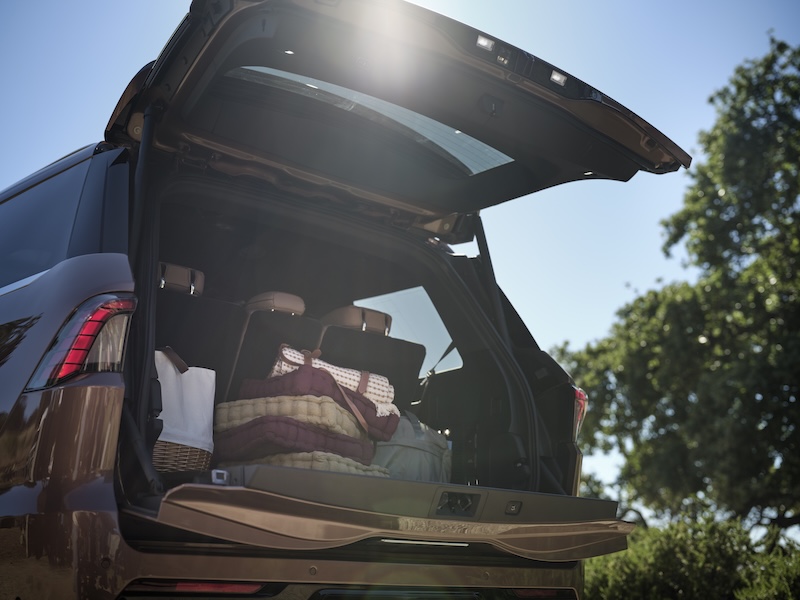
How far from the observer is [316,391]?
10.4ft

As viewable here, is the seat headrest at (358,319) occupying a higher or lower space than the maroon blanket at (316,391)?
higher

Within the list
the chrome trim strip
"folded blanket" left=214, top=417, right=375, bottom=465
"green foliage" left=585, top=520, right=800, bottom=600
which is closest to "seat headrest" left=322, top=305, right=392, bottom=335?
"folded blanket" left=214, top=417, right=375, bottom=465

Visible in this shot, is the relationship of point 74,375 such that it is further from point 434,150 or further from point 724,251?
point 724,251

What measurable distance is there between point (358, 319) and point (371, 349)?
0.50 ft

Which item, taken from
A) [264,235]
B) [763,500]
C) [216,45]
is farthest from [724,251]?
[216,45]

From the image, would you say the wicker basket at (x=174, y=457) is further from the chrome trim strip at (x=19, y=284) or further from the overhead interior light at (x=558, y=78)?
the overhead interior light at (x=558, y=78)

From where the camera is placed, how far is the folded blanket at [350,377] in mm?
3344

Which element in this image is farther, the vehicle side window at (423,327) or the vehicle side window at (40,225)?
the vehicle side window at (423,327)

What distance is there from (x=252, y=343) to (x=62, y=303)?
1.26m

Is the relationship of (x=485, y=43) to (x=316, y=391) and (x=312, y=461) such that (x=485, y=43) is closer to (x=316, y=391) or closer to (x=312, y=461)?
(x=316, y=391)

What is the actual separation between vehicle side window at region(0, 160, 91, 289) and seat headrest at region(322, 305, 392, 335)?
134cm

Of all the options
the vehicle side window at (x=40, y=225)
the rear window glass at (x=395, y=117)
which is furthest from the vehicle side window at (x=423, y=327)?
the vehicle side window at (x=40, y=225)

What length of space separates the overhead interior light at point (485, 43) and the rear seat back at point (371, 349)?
156 cm

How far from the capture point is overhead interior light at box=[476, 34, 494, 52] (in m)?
2.76
